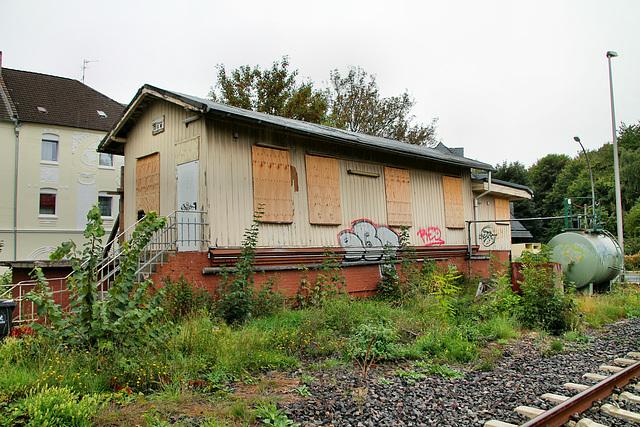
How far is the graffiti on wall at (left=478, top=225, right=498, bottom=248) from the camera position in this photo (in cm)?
1819

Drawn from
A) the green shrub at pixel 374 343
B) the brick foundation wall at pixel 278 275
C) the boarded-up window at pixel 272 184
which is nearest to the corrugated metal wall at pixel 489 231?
the brick foundation wall at pixel 278 275

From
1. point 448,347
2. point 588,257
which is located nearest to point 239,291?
point 448,347

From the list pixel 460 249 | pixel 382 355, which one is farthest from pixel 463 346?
pixel 460 249

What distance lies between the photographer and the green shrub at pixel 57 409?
4.04m

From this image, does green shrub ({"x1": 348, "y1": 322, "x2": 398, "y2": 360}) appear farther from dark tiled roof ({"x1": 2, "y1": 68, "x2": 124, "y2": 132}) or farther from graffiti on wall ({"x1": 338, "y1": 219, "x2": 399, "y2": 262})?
dark tiled roof ({"x1": 2, "y1": 68, "x2": 124, "y2": 132})

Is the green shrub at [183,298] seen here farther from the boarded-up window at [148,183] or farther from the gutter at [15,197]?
the gutter at [15,197]

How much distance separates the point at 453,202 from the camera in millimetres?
17094

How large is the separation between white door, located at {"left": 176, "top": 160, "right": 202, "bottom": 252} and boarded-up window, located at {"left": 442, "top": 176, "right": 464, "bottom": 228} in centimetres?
938

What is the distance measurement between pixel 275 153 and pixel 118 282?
634cm

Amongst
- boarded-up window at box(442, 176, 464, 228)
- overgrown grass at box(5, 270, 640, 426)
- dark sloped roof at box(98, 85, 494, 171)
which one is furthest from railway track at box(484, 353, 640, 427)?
boarded-up window at box(442, 176, 464, 228)

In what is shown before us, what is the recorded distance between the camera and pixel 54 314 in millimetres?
5699

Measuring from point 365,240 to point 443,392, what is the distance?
8.20 metres

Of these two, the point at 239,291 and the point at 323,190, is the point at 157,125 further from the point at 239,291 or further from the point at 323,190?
the point at 239,291

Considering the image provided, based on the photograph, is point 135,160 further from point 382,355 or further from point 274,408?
point 274,408
